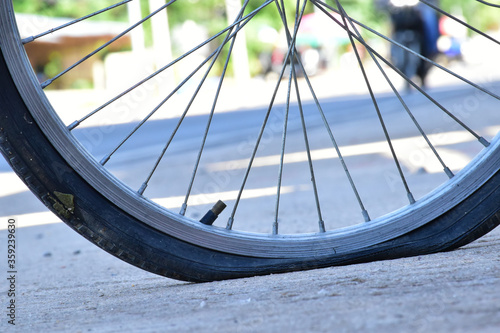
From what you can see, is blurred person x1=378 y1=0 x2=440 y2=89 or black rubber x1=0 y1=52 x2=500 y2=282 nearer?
black rubber x1=0 y1=52 x2=500 y2=282

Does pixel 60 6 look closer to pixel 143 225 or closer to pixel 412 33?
pixel 412 33

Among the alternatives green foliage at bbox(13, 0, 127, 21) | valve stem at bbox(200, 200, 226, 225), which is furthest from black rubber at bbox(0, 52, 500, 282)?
green foliage at bbox(13, 0, 127, 21)

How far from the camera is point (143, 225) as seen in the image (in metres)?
2.00

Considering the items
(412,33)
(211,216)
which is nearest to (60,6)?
(412,33)

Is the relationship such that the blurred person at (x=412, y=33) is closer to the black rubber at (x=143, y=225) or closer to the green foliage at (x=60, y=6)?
the black rubber at (x=143, y=225)

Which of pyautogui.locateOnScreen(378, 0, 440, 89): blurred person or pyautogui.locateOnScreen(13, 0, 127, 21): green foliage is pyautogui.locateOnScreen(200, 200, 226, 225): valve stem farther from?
pyautogui.locateOnScreen(13, 0, 127, 21): green foliage

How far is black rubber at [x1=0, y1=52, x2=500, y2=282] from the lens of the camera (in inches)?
74.3

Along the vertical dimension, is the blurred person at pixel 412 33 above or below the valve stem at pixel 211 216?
above

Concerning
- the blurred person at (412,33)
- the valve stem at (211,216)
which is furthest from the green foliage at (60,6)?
the valve stem at (211,216)

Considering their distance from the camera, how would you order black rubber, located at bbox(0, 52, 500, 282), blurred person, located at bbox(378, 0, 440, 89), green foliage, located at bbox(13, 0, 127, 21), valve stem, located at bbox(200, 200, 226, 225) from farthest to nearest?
green foliage, located at bbox(13, 0, 127, 21)
blurred person, located at bbox(378, 0, 440, 89)
valve stem, located at bbox(200, 200, 226, 225)
black rubber, located at bbox(0, 52, 500, 282)

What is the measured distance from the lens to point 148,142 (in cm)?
867

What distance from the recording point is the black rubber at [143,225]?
1.89m

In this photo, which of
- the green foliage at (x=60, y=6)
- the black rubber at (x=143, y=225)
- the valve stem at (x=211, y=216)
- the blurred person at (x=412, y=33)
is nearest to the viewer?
the black rubber at (x=143, y=225)

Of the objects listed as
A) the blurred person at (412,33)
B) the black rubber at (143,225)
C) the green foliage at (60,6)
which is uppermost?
the green foliage at (60,6)
